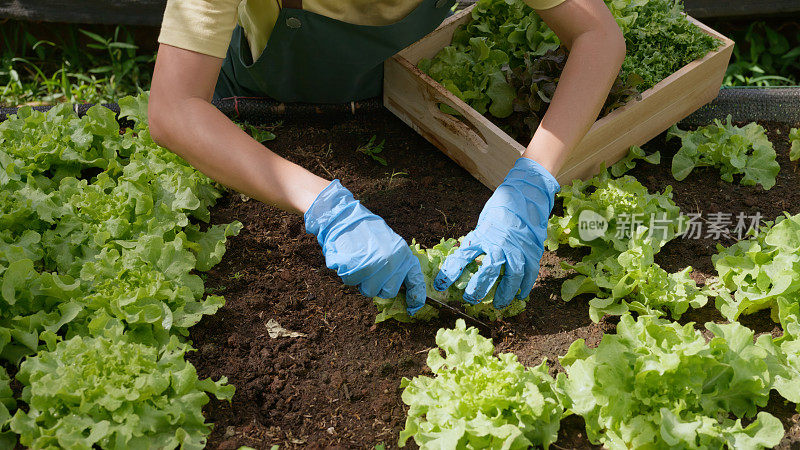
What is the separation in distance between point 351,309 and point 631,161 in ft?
4.39

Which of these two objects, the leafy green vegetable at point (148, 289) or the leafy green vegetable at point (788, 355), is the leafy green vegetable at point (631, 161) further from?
the leafy green vegetable at point (148, 289)

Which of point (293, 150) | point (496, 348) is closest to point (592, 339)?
point (496, 348)

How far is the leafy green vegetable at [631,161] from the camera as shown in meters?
3.00

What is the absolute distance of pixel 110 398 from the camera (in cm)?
191

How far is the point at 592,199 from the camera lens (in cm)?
268

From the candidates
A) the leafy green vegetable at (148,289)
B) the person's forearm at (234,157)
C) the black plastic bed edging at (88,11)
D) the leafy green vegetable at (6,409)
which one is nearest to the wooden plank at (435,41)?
the person's forearm at (234,157)

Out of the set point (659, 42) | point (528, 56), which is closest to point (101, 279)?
point (528, 56)

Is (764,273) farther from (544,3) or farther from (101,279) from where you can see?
(101,279)

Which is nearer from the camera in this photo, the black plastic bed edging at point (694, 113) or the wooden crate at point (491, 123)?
the wooden crate at point (491, 123)

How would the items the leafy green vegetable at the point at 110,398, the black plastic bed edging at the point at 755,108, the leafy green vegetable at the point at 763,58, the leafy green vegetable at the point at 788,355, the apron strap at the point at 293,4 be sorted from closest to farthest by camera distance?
1. the leafy green vegetable at the point at 110,398
2. the leafy green vegetable at the point at 788,355
3. the apron strap at the point at 293,4
4. the black plastic bed edging at the point at 755,108
5. the leafy green vegetable at the point at 763,58

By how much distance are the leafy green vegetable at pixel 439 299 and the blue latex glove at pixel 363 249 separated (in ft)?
0.22

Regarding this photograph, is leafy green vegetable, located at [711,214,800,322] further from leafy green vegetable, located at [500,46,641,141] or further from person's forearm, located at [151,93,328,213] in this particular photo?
person's forearm, located at [151,93,328,213]

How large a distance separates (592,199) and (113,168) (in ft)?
5.74

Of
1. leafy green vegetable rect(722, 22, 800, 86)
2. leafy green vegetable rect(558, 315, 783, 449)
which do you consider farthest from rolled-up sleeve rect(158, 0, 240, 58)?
leafy green vegetable rect(722, 22, 800, 86)
